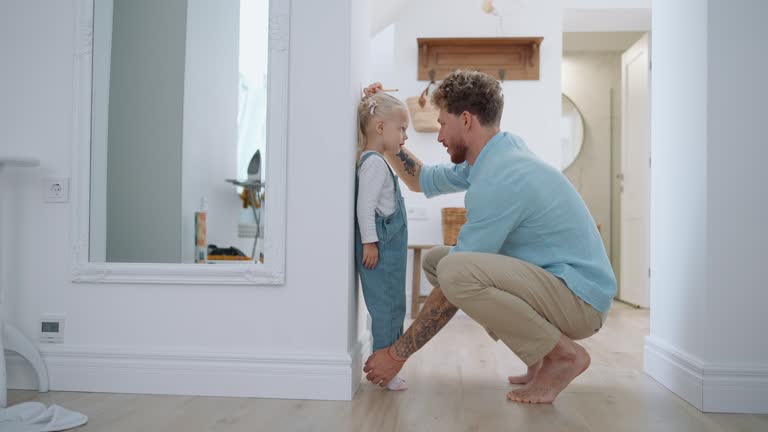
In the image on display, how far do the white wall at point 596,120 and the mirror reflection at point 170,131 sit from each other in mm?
4250

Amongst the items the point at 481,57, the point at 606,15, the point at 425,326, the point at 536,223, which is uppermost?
the point at 606,15

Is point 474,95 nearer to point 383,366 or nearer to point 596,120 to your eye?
point 383,366

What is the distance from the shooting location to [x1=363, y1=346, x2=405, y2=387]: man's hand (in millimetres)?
2037

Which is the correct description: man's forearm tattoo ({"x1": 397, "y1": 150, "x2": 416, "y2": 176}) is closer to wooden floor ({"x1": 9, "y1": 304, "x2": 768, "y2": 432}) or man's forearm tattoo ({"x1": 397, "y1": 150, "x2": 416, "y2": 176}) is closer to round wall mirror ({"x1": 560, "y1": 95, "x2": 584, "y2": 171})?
wooden floor ({"x1": 9, "y1": 304, "x2": 768, "y2": 432})

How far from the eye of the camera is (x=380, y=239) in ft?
6.89

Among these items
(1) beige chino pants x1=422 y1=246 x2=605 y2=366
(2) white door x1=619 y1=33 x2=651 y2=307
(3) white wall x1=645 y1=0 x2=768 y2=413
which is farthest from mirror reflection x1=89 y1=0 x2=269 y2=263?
(2) white door x1=619 y1=33 x2=651 y2=307

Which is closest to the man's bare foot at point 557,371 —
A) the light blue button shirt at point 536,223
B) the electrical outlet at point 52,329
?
the light blue button shirt at point 536,223

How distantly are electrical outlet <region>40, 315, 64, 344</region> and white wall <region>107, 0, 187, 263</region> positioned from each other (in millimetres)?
352

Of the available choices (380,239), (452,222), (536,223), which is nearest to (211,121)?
(380,239)

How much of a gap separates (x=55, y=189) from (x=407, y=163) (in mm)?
1273

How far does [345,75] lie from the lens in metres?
2.00

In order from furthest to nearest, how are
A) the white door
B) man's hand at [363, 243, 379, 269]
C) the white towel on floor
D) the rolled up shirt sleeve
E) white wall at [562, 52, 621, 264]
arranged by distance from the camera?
1. white wall at [562, 52, 621, 264]
2. the white door
3. the rolled up shirt sleeve
4. man's hand at [363, 243, 379, 269]
5. the white towel on floor

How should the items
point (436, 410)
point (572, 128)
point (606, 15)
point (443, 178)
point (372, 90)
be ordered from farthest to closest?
point (572, 128) < point (606, 15) < point (443, 178) < point (372, 90) < point (436, 410)

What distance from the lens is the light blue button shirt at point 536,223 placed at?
1.87 meters
